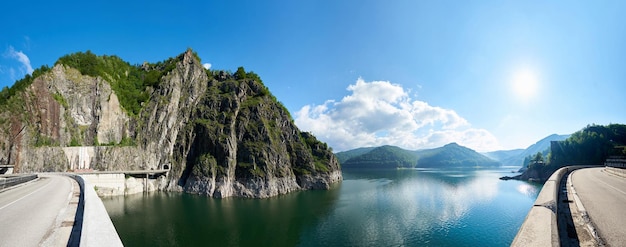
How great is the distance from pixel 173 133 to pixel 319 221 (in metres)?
66.9

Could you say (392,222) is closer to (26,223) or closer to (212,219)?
(212,219)

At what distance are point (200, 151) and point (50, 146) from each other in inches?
1377

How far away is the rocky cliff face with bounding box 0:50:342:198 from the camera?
64688 mm

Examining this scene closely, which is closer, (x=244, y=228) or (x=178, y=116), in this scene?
(x=244, y=228)

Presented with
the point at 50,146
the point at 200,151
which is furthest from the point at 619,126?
the point at 50,146

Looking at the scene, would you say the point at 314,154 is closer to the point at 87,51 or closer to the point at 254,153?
the point at 254,153

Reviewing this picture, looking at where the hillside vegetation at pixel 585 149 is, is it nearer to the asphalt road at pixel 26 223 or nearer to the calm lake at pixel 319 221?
the calm lake at pixel 319 221

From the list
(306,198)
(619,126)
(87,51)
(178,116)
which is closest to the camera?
(306,198)

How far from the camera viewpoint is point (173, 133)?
3538 inches

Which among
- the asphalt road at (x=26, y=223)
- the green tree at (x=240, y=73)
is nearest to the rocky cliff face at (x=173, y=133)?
the green tree at (x=240, y=73)

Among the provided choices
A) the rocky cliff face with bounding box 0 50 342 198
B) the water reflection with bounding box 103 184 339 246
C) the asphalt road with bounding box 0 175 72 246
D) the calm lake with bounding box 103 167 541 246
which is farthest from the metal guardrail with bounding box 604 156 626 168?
the asphalt road with bounding box 0 175 72 246

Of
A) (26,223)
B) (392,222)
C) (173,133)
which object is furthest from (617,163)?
(173,133)

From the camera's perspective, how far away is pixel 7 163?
57.6 meters

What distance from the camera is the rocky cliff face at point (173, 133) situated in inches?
2547
